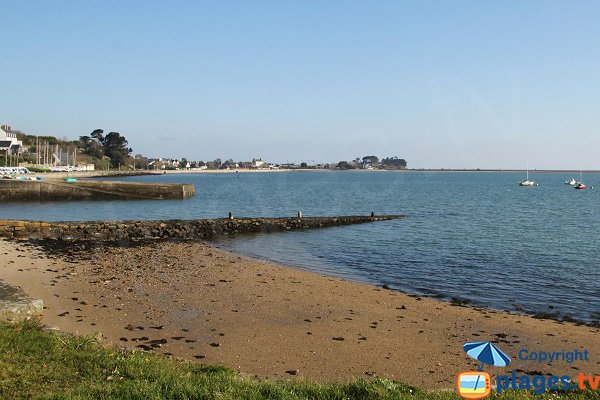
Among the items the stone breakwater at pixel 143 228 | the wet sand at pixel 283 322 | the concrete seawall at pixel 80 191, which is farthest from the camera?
the concrete seawall at pixel 80 191

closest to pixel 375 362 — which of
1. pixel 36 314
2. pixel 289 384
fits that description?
pixel 289 384

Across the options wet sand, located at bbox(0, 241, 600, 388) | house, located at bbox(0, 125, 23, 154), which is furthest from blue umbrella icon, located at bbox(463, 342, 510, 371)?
house, located at bbox(0, 125, 23, 154)

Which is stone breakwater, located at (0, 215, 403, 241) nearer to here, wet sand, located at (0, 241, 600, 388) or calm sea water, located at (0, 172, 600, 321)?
calm sea water, located at (0, 172, 600, 321)

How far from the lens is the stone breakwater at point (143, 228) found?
31531 millimetres

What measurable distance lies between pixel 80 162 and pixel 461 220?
164 meters

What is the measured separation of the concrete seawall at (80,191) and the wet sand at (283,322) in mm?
46290

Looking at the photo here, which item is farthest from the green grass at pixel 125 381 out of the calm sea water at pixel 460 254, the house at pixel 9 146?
the house at pixel 9 146

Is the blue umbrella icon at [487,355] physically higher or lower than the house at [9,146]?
lower

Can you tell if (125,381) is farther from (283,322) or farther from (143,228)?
(143,228)

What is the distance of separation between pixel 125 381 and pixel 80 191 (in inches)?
2557

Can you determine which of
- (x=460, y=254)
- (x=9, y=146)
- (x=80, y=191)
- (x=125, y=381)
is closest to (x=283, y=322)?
(x=125, y=381)

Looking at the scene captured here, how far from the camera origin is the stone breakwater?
103ft

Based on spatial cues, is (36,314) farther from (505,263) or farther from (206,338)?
(505,263)

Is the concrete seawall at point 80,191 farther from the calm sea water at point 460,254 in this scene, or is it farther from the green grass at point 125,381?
the green grass at point 125,381
